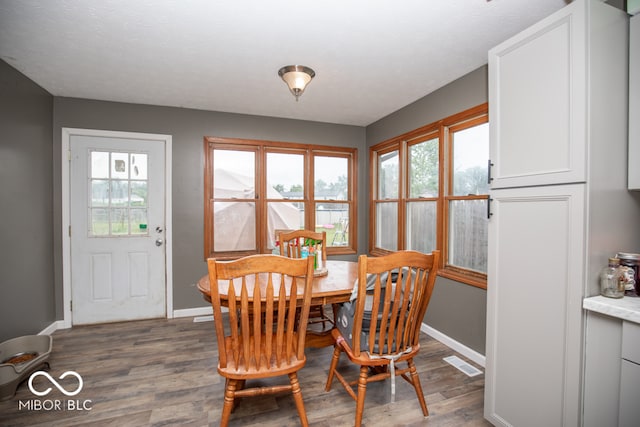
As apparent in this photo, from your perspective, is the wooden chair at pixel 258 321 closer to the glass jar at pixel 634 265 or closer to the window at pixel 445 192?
the glass jar at pixel 634 265

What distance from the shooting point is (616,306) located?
1.20 m

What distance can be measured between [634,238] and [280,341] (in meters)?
1.83

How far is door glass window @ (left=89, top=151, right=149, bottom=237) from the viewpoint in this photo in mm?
3295

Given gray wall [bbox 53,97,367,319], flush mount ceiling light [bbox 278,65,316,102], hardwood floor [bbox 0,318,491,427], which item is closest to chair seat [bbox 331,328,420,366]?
hardwood floor [bbox 0,318,491,427]

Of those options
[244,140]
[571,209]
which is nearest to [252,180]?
[244,140]

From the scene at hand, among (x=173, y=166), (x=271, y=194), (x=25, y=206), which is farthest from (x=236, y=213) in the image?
(x=25, y=206)

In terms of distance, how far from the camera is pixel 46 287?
2.96 m

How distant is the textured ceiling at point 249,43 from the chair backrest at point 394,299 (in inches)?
58.4

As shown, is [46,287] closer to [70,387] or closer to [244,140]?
[70,387]

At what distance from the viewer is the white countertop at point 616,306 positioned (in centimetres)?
116

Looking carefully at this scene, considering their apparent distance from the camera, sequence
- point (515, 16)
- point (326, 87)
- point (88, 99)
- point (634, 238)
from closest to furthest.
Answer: point (634, 238)
point (515, 16)
point (326, 87)
point (88, 99)

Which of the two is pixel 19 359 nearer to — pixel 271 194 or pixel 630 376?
pixel 271 194

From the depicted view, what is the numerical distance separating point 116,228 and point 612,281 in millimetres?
4188

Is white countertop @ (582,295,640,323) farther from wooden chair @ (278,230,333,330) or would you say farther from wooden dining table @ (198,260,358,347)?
wooden chair @ (278,230,333,330)
